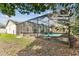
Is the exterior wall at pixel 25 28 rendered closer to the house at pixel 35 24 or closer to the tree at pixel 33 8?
the house at pixel 35 24

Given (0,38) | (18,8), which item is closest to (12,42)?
(0,38)

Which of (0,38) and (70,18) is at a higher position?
(70,18)

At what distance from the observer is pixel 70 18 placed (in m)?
2.40

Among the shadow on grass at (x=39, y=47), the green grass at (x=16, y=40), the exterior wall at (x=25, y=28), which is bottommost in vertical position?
the shadow on grass at (x=39, y=47)

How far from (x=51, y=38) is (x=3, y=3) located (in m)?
0.50

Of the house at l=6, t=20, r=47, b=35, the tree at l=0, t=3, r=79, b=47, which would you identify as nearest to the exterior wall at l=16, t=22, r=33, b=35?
the house at l=6, t=20, r=47, b=35

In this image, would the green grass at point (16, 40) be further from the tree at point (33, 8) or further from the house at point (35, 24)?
the tree at point (33, 8)

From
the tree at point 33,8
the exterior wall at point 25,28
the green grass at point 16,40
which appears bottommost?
the green grass at point 16,40

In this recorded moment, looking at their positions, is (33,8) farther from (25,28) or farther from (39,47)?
(39,47)

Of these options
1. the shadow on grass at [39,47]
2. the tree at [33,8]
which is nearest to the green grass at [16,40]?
the shadow on grass at [39,47]

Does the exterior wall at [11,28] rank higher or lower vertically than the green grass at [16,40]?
higher

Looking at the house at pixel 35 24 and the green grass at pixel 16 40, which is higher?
the house at pixel 35 24

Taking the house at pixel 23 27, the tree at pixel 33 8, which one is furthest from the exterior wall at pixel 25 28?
the tree at pixel 33 8

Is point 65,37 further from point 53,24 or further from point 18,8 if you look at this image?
point 18,8
